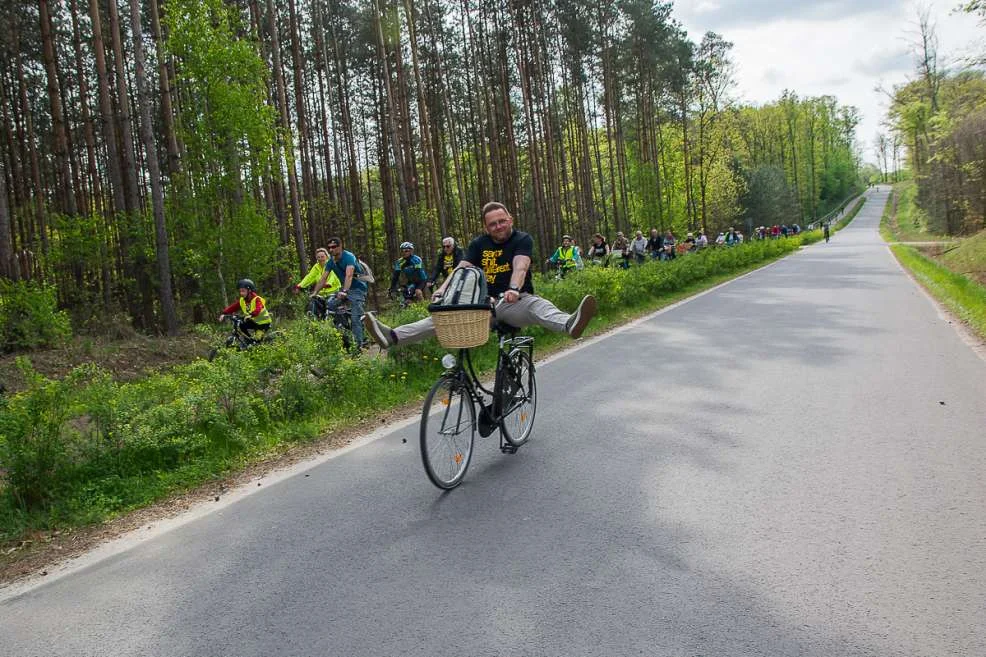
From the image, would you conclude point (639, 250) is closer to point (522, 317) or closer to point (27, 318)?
point (27, 318)

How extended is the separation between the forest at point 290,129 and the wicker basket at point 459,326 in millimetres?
13156

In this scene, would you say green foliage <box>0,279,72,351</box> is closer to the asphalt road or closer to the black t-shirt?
the asphalt road

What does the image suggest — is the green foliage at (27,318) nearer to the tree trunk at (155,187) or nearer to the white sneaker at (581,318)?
the tree trunk at (155,187)

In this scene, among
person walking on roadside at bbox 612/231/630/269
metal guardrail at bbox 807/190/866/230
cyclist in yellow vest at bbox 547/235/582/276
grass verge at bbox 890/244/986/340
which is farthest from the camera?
metal guardrail at bbox 807/190/866/230

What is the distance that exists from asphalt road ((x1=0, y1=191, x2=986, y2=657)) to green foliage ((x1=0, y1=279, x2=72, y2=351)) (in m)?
11.0

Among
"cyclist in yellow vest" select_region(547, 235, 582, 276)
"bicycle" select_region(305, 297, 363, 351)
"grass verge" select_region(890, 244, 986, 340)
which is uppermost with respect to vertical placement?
"cyclist in yellow vest" select_region(547, 235, 582, 276)

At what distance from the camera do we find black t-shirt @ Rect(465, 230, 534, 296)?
227 inches

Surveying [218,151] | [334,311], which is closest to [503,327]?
[334,311]

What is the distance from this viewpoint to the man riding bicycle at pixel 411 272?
14.5 meters

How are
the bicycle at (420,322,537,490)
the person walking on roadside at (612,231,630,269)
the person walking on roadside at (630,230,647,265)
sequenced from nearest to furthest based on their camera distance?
the bicycle at (420,322,537,490)
the person walking on roadside at (612,231,630,269)
the person walking on roadside at (630,230,647,265)

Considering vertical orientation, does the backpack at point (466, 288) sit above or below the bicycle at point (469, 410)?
above

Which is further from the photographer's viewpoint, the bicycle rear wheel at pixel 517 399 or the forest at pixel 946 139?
the forest at pixel 946 139

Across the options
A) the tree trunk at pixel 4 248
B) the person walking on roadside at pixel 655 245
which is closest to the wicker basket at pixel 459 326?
the tree trunk at pixel 4 248

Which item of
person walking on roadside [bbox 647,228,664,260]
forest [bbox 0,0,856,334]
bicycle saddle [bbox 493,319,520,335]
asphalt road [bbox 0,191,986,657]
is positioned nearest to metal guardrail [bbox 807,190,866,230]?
forest [bbox 0,0,856,334]
